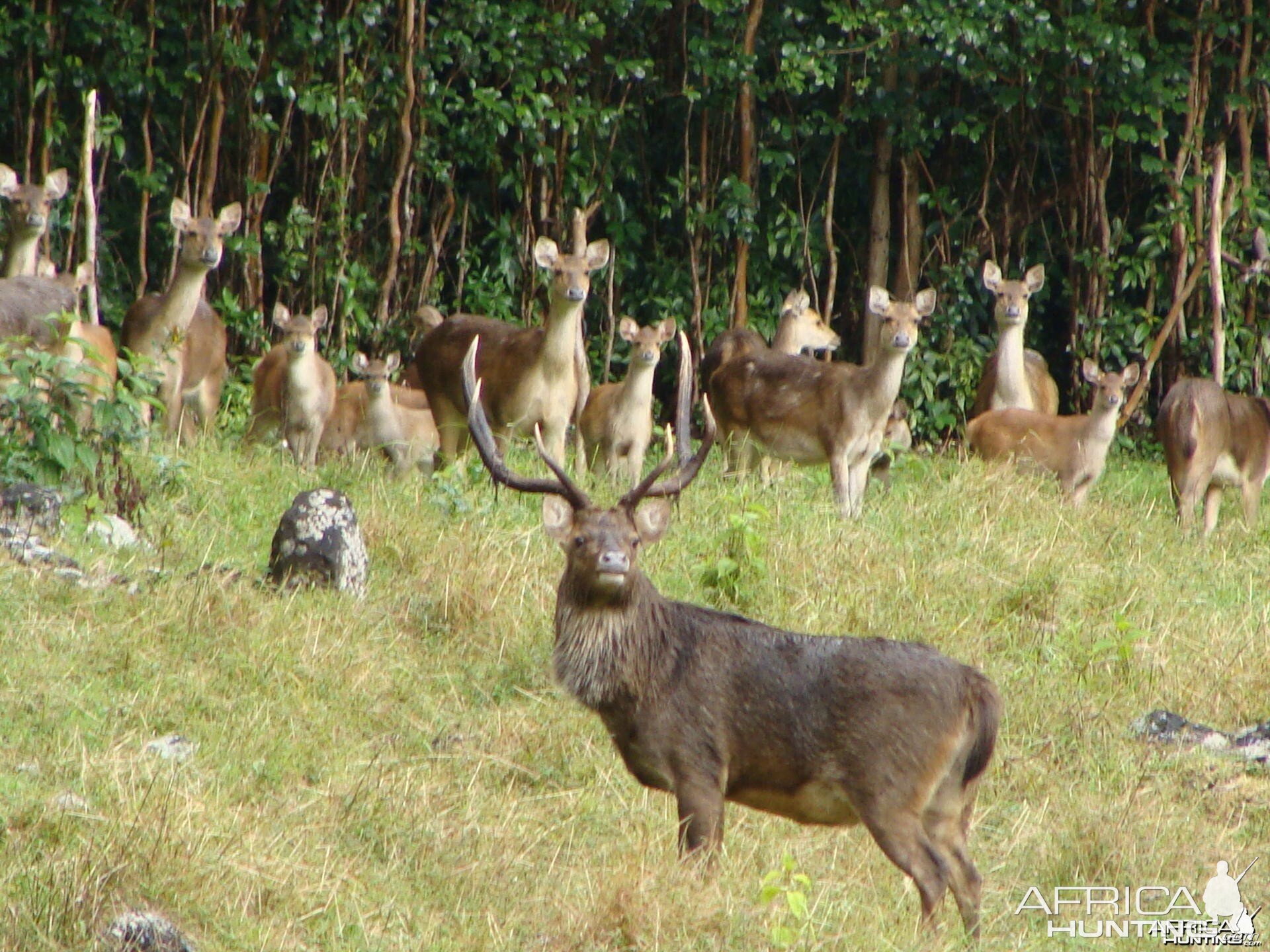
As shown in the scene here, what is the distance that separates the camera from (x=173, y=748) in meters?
6.40

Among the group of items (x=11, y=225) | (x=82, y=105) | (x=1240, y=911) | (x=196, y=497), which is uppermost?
(x=82, y=105)

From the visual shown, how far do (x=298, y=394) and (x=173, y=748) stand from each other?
529 centimetres

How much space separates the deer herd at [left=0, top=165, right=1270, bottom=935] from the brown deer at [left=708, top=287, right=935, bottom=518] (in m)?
0.02

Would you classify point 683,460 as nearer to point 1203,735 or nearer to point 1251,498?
point 1203,735

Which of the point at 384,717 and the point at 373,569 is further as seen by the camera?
the point at 373,569

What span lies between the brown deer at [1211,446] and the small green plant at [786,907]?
6559 mm

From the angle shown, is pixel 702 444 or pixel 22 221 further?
pixel 22 221

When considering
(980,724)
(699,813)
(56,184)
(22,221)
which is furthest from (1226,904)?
(56,184)

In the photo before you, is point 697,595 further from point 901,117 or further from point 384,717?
point 901,117

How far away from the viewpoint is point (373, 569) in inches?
333

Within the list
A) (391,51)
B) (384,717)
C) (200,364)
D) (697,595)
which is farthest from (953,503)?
(391,51)

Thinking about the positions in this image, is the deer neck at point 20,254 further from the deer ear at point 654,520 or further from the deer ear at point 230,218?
the deer ear at point 654,520

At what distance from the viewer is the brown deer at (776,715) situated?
5520mm

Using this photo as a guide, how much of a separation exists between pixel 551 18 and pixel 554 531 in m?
8.13
